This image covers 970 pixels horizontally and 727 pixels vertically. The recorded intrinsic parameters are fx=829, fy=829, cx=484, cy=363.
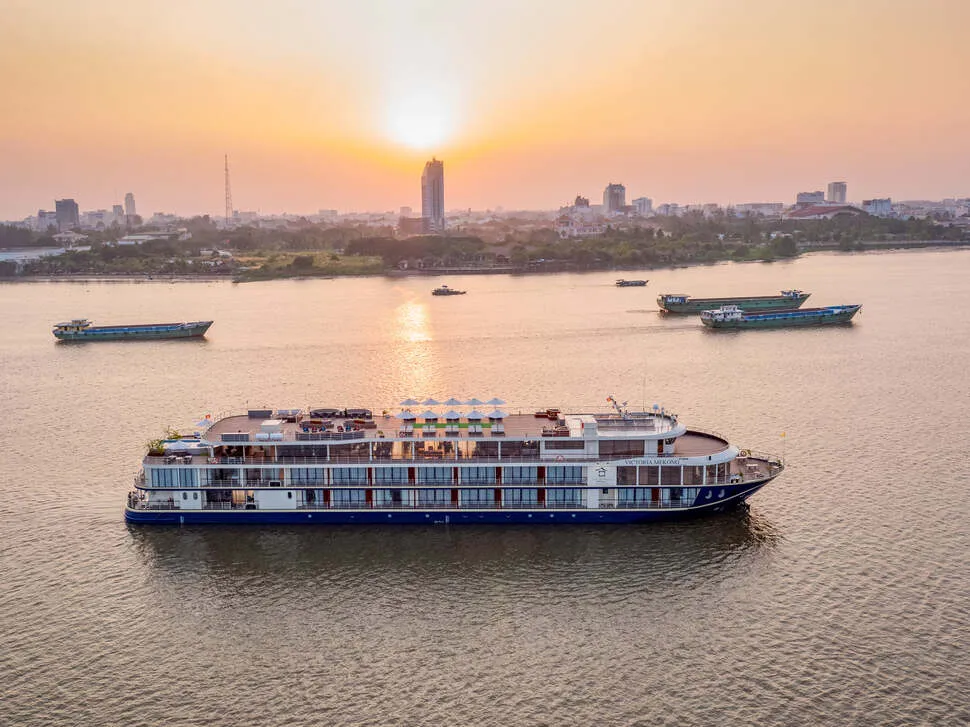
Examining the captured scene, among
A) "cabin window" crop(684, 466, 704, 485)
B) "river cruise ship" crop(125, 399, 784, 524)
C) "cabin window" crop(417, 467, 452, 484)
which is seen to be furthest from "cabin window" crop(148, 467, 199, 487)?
"cabin window" crop(684, 466, 704, 485)

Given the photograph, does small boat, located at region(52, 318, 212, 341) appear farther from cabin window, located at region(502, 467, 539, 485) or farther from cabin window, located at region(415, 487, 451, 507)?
cabin window, located at region(502, 467, 539, 485)

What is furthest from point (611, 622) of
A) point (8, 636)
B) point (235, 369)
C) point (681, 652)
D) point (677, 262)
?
point (677, 262)

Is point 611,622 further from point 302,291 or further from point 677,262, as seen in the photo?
point 677,262

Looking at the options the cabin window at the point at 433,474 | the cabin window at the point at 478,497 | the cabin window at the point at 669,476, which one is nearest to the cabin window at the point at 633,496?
the cabin window at the point at 669,476

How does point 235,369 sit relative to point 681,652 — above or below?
above

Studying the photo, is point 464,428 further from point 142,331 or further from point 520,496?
point 142,331

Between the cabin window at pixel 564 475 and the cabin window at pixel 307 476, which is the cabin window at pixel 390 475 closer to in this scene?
the cabin window at pixel 307 476
